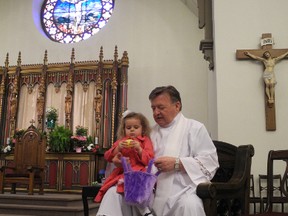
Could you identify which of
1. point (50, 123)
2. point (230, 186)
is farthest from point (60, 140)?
point (230, 186)

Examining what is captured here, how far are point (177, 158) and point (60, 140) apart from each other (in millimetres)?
6606

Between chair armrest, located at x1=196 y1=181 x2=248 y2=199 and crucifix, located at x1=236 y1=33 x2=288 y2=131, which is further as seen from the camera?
crucifix, located at x1=236 y1=33 x2=288 y2=131

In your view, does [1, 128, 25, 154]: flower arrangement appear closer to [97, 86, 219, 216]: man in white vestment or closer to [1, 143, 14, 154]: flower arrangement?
[1, 143, 14, 154]: flower arrangement

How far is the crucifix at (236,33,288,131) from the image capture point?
4465 mm

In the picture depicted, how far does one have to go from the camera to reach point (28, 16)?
37.3 feet

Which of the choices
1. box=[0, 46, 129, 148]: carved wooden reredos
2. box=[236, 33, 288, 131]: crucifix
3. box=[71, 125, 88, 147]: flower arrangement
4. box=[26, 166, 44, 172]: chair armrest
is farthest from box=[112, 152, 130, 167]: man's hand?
box=[0, 46, 129, 148]: carved wooden reredos

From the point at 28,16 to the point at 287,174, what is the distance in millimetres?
9975

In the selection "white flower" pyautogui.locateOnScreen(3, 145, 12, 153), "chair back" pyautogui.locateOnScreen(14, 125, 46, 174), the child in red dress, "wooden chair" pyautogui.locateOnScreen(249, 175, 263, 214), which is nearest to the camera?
the child in red dress

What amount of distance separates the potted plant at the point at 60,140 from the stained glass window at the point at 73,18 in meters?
3.19

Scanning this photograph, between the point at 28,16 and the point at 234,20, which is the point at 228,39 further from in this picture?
the point at 28,16

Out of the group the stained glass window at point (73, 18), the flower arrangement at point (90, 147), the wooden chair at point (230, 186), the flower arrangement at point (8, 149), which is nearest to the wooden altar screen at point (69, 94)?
the flower arrangement at point (90, 147)

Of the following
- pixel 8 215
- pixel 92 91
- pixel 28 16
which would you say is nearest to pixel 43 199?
pixel 8 215

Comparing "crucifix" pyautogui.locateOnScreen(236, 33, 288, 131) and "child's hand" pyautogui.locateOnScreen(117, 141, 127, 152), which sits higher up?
"crucifix" pyautogui.locateOnScreen(236, 33, 288, 131)

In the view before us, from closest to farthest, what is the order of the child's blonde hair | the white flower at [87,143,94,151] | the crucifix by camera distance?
1. the child's blonde hair
2. the crucifix
3. the white flower at [87,143,94,151]
